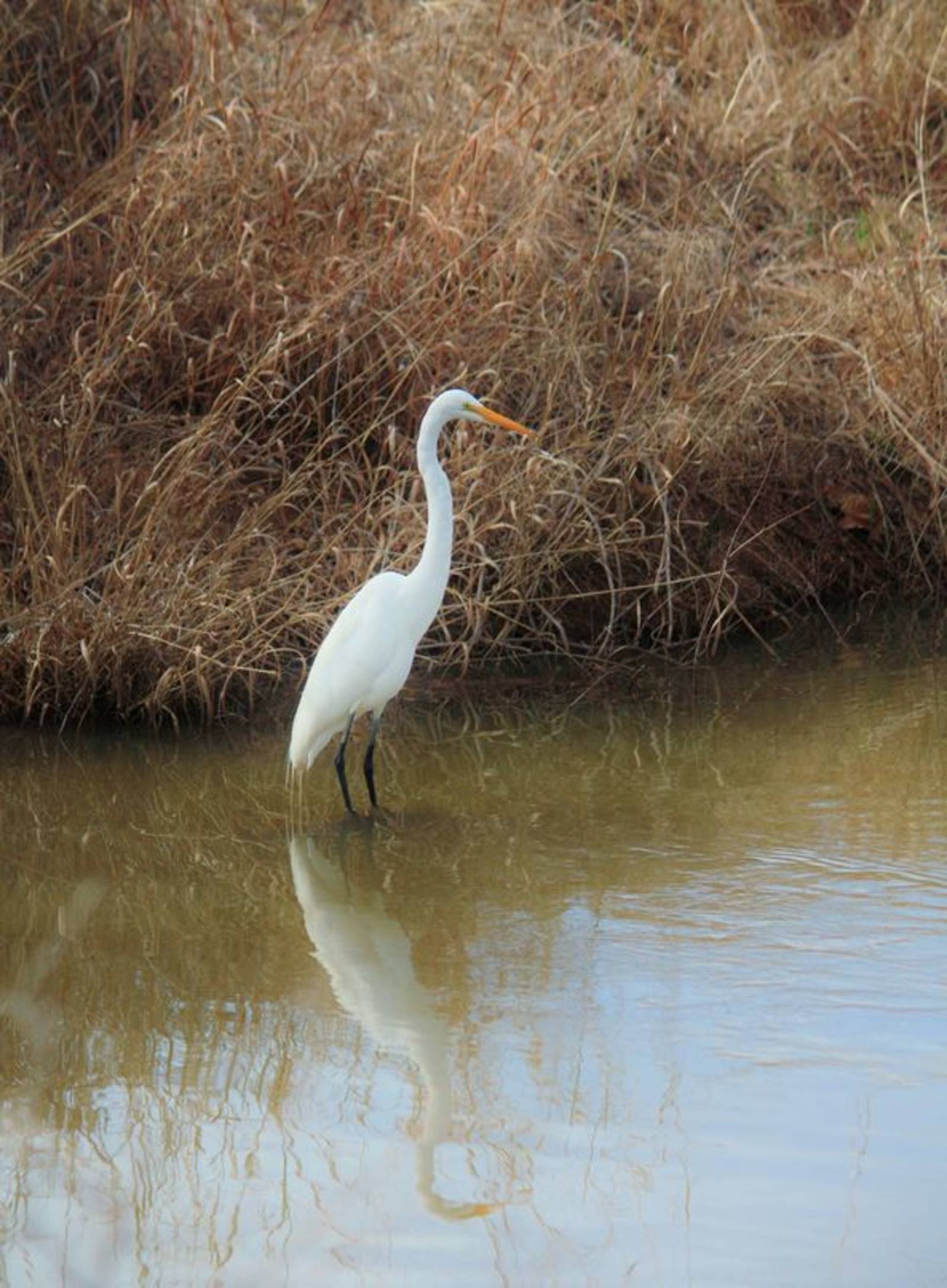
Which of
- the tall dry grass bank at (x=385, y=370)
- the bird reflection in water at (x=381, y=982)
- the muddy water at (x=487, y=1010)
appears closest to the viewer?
the muddy water at (x=487, y=1010)

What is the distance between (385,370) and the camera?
568 centimetres

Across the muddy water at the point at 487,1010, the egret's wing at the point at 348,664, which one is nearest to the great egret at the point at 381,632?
the egret's wing at the point at 348,664

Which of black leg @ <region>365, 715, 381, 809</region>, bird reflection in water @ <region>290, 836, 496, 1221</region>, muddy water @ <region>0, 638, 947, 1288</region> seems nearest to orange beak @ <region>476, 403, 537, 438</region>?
black leg @ <region>365, 715, 381, 809</region>

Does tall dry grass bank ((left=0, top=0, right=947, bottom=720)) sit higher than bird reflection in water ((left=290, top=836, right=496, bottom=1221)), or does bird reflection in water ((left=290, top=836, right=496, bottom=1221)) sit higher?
tall dry grass bank ((left=0, top=0, right=947, bottom=720))

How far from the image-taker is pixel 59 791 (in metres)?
4.58

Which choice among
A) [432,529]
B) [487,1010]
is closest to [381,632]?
[432,529]

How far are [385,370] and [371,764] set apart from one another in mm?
1672

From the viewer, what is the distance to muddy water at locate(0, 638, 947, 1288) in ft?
8.29

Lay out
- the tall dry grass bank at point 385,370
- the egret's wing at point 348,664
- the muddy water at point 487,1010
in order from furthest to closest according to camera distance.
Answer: the tall dry grass bank at point 385,370, the egret's wing at point 348,664, the muddy water at point 487,1010

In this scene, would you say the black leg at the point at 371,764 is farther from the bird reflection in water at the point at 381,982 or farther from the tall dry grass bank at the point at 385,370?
the tall dry grass bank at the point at 385,370

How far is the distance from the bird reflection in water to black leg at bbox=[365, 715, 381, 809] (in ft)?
0.71

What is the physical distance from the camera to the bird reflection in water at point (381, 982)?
2791mm

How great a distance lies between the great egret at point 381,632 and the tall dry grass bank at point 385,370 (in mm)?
504

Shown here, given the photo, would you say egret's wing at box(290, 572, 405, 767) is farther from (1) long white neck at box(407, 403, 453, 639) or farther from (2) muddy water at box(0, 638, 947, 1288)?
(2) muddy water at box(0, 638, 947, 1288)
